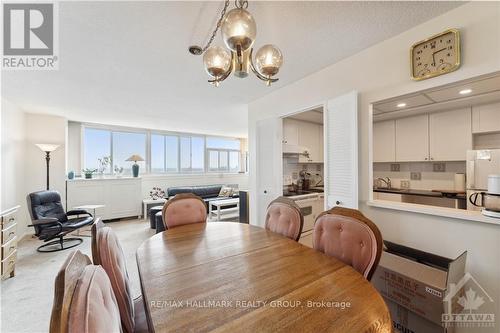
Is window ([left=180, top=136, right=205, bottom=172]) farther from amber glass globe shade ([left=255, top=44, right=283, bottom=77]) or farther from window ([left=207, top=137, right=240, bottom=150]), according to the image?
amber glass globe shade ([left=255, top=44, right=283, bottom=77])

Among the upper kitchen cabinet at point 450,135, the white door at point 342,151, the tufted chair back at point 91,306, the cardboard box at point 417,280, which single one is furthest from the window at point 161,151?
the cardboard box at point 417,280

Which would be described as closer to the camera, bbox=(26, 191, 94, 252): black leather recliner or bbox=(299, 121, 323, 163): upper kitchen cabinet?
bbox=(26, 191, 94, 252): black leather recliner

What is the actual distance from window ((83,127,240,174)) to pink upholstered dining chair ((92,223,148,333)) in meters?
5.30

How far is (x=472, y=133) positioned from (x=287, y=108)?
263 centimetres

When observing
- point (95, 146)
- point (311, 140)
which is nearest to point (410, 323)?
point (311, 140)

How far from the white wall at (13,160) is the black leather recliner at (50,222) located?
40 centimetres

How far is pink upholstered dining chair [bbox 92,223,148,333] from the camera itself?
1.03m

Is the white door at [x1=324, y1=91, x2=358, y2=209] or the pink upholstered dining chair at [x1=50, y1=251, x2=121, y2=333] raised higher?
the white door at [x1=324, y1=91, x2=358, y2=209]

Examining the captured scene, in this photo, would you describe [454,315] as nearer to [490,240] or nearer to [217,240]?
[490,240]

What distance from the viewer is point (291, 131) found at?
158 inches

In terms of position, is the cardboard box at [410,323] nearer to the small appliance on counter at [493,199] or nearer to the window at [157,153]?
the small appliance on counter at [493,199]

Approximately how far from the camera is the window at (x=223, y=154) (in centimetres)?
748

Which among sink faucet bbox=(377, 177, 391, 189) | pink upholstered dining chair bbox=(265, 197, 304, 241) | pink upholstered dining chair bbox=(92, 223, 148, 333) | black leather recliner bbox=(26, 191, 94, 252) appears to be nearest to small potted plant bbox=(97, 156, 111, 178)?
black leather recliner bbox=(26, 191, 94, 252)

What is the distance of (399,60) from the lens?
5.94 feet
